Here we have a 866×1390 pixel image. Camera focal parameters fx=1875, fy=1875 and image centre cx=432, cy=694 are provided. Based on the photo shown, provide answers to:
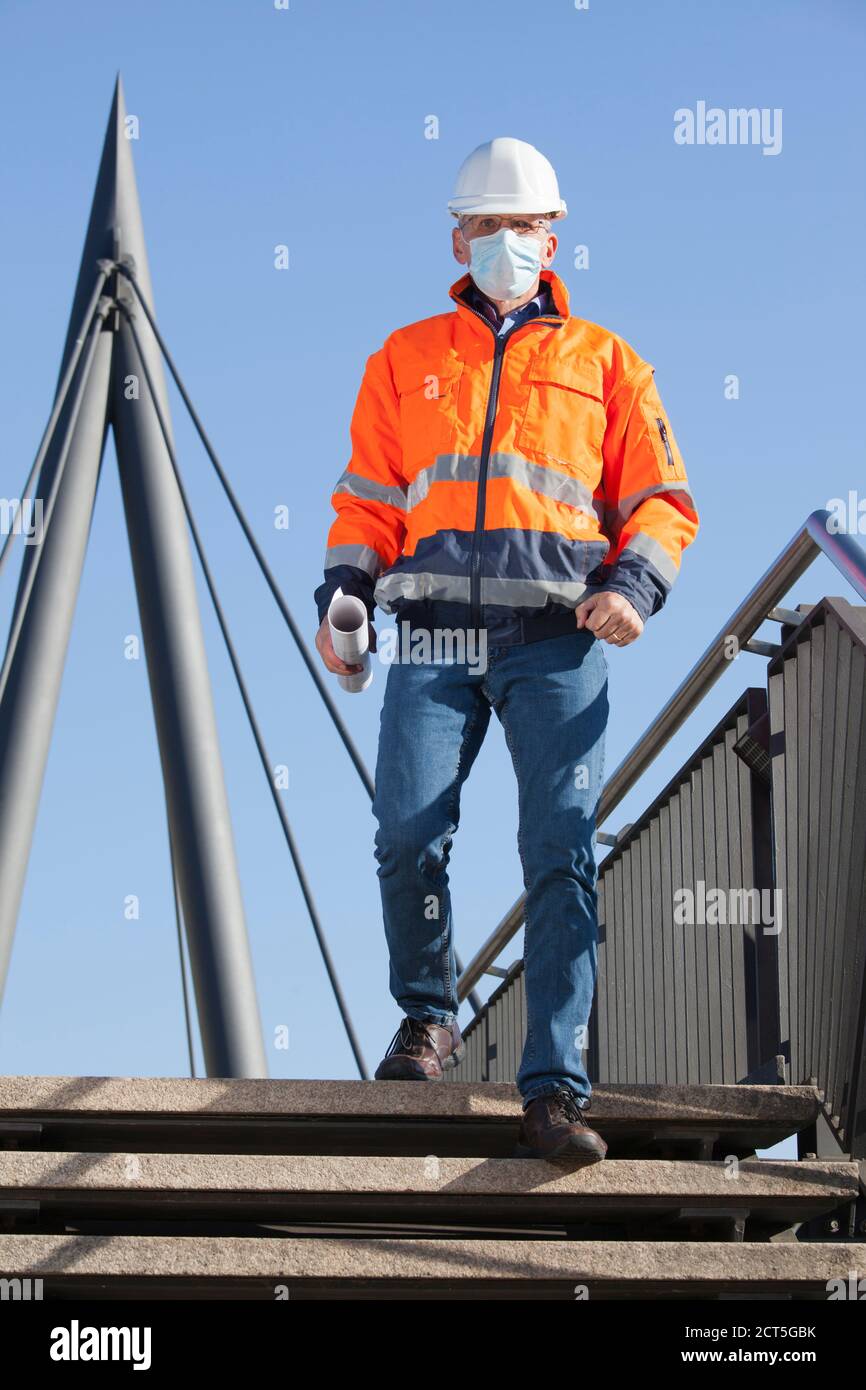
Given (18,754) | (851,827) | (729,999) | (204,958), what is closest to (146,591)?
(18,754)

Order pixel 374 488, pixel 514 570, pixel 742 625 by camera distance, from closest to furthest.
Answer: pixel 514 570, pixel 374 488, pixel 742 625

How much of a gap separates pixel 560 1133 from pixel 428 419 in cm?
162

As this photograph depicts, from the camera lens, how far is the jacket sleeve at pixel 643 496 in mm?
3998

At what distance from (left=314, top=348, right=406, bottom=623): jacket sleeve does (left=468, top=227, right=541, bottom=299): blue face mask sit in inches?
12.0

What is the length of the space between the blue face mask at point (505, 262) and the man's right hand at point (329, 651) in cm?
82

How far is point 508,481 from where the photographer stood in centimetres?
402

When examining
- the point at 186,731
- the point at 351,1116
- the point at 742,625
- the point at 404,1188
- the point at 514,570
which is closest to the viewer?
the point at 404,1188

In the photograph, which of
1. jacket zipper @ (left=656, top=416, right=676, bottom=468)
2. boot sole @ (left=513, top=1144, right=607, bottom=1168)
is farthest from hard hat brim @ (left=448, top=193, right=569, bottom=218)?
boot sole @ (left=513, top=1144, right=607, bottom=1168)

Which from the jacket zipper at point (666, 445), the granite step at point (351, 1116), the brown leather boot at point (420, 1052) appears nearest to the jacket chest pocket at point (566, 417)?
the jacket zipper at point (666, 445)

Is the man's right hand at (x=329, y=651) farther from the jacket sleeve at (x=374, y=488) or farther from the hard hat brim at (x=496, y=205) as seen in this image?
the hard hat brim at (x=496, y=205)

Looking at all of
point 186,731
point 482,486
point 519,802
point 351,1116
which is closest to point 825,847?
point 519,802

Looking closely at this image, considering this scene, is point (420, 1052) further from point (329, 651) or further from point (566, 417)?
point (566, 417)

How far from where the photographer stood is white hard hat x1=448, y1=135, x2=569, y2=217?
13.8ft

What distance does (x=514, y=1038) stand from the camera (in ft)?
24.1
